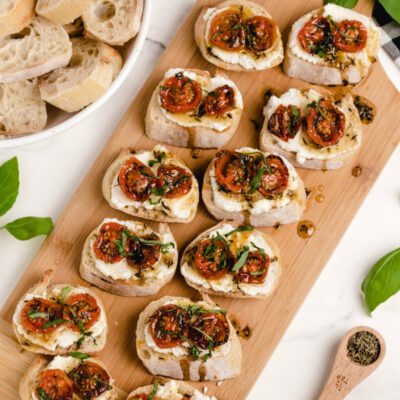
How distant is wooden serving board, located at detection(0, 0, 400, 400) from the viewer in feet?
13.4

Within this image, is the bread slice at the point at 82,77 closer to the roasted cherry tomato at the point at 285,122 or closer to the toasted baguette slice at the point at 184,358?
the roasted cherry tomato at the point at 285,122

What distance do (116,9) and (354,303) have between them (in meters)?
2.71

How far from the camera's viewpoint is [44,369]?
3.87 meters

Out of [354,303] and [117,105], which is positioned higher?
[117,105]

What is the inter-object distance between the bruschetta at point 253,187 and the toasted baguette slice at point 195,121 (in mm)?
154

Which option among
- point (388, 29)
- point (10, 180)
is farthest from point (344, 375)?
point (10, 180)

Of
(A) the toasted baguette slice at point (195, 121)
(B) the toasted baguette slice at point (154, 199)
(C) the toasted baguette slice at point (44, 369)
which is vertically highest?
(A) the toasted baguette slice at point (195, 121)

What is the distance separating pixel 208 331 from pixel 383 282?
1335mm

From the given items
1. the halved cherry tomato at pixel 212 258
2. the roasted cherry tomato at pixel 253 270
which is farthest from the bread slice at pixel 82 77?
the roasted cherry tomato at pixel 253 270

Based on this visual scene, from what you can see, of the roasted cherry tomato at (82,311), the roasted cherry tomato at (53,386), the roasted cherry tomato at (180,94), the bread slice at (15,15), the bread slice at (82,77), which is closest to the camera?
the bread slice at (15,15)

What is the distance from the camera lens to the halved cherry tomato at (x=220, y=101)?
4066 mm

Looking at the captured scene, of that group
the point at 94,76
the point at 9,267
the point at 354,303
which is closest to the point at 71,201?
the point at 9,267

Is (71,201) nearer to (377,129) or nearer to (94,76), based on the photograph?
(94,76)

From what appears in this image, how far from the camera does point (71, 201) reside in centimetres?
416
